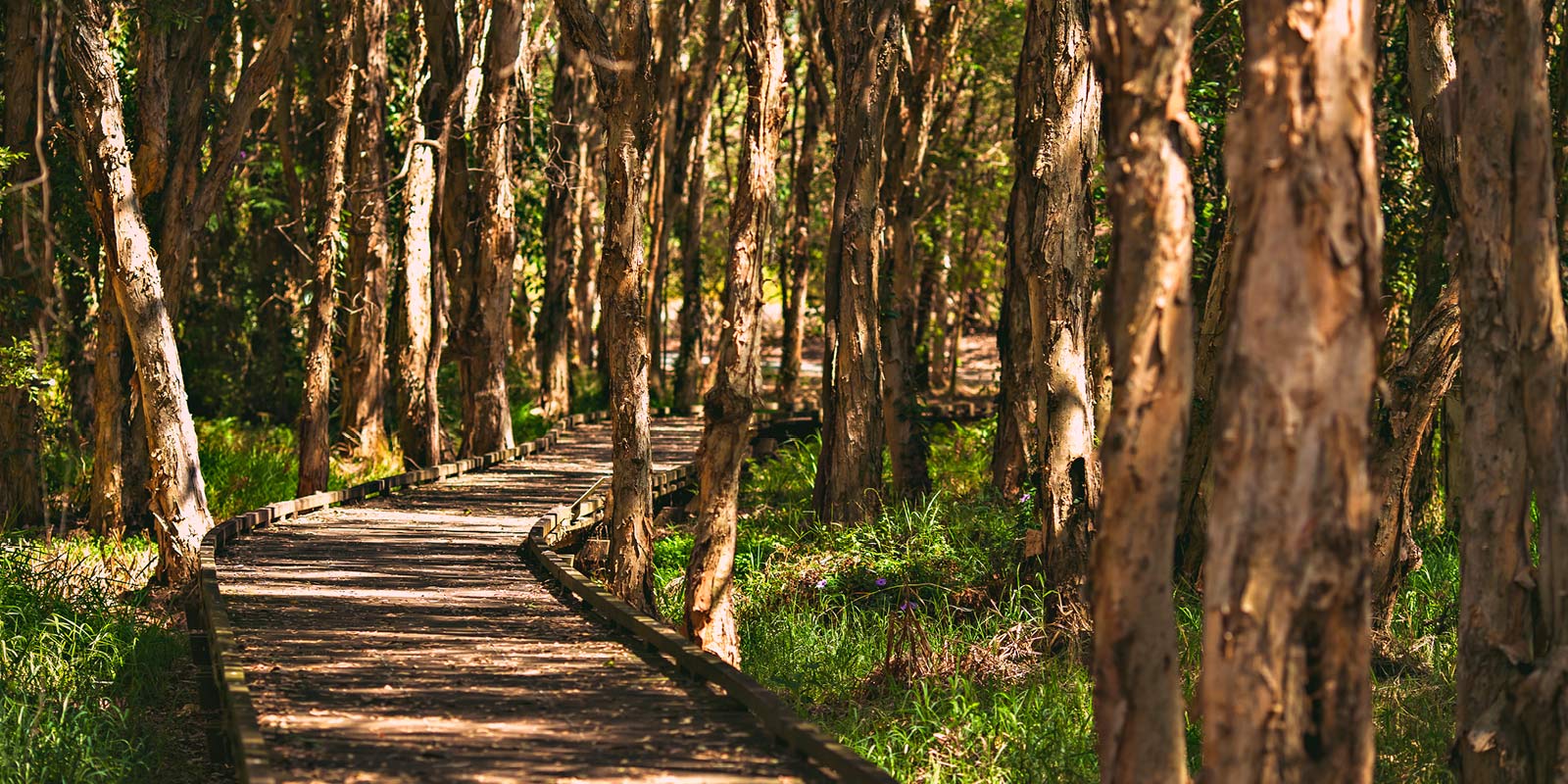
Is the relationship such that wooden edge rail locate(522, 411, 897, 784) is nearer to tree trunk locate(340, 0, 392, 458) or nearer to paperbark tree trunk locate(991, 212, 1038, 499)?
paperbark tree trunk locate(991, 212, 1038, 499)

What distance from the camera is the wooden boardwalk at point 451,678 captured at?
6039 mm

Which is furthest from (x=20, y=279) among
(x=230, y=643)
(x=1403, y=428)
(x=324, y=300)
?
(x=1403, y=428)

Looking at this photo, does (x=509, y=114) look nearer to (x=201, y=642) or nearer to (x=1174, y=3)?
(x=201, y=642)

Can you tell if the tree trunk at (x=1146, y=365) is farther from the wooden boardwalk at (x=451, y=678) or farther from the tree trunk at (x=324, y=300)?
the tree trunk at (x=324, y=300)

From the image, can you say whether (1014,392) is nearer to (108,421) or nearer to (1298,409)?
(108,421)

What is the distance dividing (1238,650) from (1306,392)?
0.82 m

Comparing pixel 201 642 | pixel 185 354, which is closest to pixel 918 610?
pixel 201 642

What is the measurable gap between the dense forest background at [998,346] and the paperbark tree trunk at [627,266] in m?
0.03

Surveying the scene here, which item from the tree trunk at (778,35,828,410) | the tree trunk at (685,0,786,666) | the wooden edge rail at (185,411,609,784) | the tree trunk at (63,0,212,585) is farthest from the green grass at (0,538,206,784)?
the tree trunk at (778,35,828,410)

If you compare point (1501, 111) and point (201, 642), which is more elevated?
point (1501, 111)

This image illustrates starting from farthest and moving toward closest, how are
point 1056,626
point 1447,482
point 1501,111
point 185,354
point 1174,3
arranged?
1. point 185,354
2. point 1447,482
3. point 1056,626
4. point 1501,111
5. point 1174,3

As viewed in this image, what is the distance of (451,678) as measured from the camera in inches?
292

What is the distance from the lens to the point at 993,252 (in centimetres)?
3250

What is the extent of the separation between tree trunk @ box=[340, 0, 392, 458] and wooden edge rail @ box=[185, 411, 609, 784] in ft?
6.42
